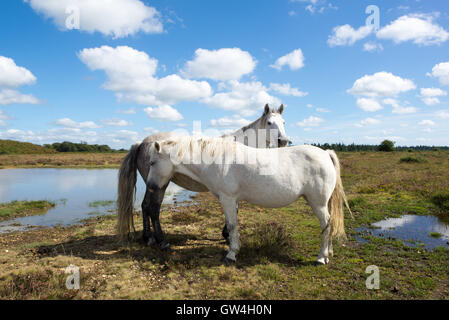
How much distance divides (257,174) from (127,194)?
10.8 feet

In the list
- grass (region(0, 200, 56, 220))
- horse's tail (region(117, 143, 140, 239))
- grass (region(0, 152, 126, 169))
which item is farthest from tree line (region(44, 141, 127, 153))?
horse's tail (region(117, 143, 140, 239))

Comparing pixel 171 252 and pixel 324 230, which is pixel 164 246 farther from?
pixel 324 230

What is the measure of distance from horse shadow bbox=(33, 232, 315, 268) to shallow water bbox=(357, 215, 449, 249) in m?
2.91

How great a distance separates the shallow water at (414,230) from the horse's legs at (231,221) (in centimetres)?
346

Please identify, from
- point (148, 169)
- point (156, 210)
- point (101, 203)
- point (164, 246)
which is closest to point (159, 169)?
point (148, 169)

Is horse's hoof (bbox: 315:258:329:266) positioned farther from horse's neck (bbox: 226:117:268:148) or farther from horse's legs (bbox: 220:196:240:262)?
horse's neck (bbox: 226:117:268:148)

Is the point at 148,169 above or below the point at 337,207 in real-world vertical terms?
above

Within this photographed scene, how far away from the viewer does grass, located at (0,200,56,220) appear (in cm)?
926

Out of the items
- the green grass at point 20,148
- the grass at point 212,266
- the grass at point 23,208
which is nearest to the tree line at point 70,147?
the green grass at point 20,148

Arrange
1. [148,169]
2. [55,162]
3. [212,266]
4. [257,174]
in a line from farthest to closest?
1. [55,162]
2. [148,169]
3. [212,266]
4. [257,174]

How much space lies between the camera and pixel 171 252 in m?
4.95

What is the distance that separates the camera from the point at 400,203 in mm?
9234
